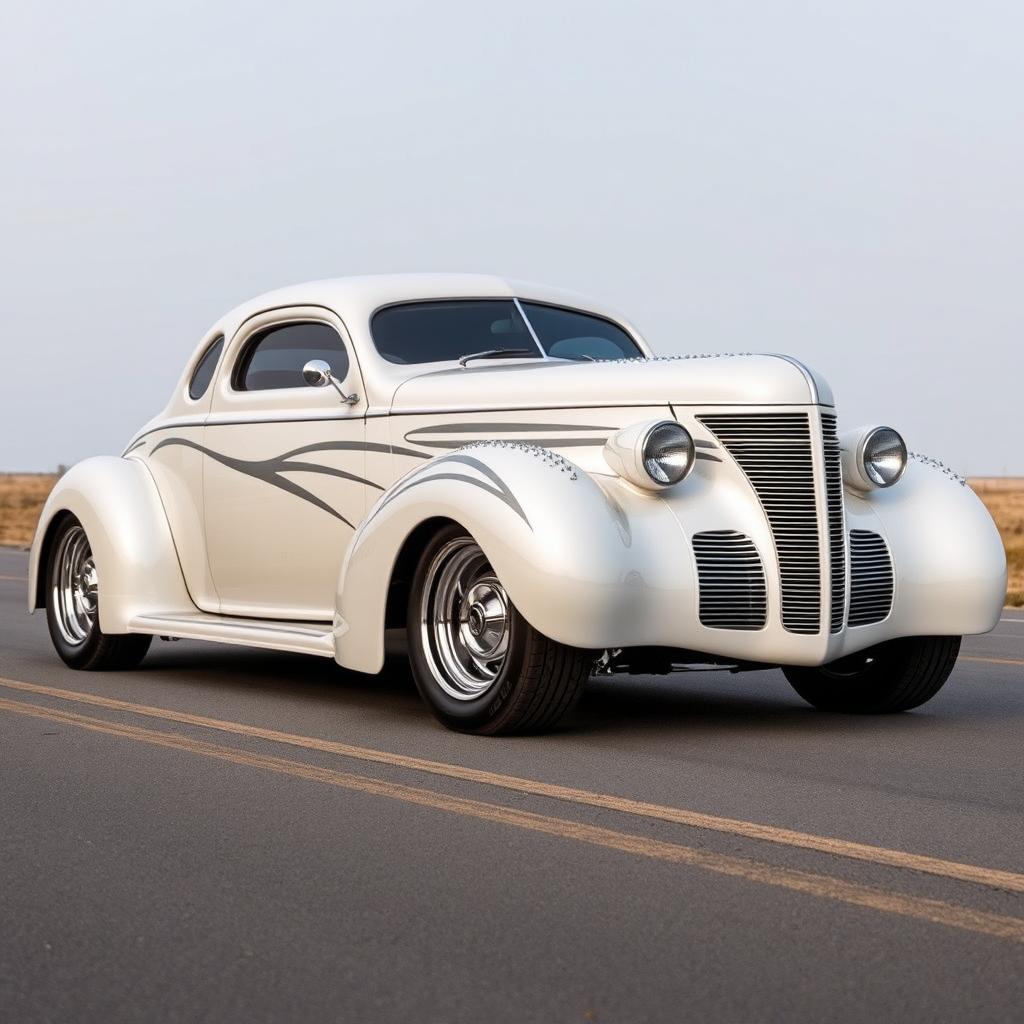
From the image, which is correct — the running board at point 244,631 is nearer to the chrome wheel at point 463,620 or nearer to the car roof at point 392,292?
the chrome wheel at point 463,620

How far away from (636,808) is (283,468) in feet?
11.9

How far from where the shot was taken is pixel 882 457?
7.24 metres

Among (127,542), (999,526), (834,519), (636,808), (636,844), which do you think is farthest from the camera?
(999,526)

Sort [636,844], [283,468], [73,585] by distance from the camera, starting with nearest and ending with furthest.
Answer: [636,844] < [283,468] < [73,585]

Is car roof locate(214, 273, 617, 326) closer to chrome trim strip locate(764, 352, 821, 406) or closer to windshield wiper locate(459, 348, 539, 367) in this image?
windshield wiper locate(459, 348, 539, 367)

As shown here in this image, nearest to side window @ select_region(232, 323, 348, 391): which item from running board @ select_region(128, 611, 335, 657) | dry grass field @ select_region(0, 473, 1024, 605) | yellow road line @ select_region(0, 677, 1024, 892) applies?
running board @ select_region(128, 611, 335, 657)

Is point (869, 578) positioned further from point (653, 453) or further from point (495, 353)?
point (495, 353)

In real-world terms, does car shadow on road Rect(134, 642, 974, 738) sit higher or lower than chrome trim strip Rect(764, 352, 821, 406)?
lower

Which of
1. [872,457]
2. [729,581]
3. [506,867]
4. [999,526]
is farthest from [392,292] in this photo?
[999,526]

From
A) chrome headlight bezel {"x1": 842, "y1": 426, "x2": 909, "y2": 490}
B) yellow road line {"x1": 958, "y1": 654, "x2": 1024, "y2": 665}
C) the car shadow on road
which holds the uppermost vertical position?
chrome headlight bezel {"x1": 842, "y1": 426, "x2": 909, "y2": 490}

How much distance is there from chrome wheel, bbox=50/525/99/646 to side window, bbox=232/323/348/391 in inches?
54.9

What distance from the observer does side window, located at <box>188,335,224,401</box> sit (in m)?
9.06

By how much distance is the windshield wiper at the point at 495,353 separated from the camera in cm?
801

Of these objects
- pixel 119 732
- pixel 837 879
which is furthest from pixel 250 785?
pixel 837 879
